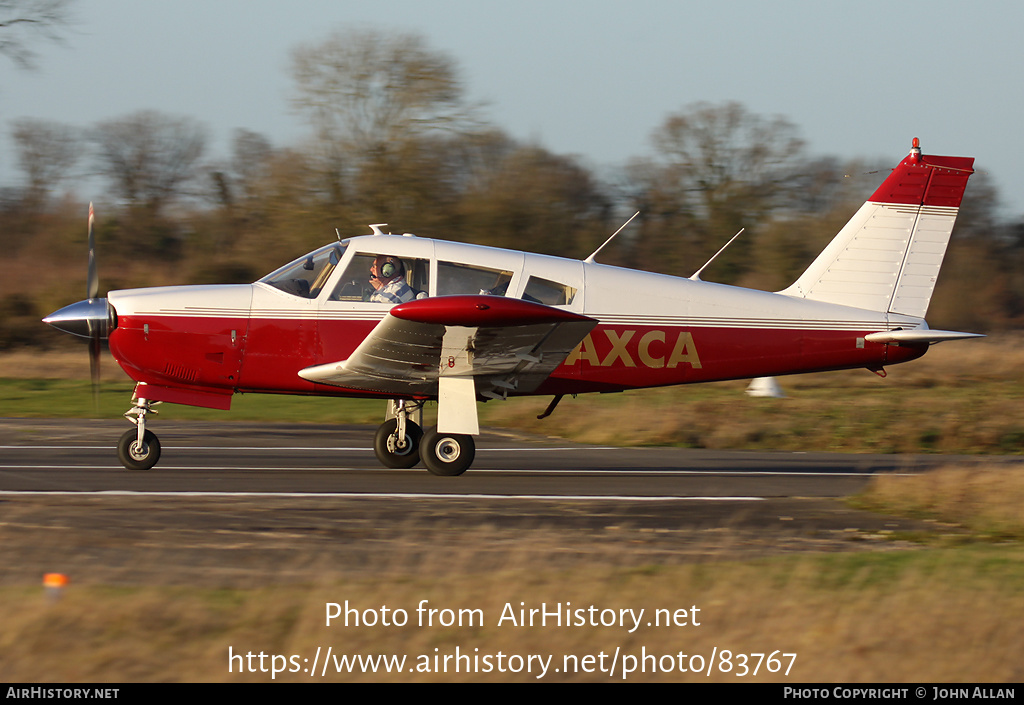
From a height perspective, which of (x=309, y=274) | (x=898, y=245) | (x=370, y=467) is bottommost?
(x=370, y=467)

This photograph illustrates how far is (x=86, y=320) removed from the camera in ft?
29.5

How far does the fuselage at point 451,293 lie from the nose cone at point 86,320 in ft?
0.32

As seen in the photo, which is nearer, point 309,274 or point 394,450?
point 309,274

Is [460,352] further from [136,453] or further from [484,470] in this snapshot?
[136,453]

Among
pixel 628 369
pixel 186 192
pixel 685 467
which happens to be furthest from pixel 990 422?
pixel 186 192

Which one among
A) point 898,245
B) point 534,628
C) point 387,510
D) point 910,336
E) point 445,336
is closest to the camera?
point 534,628

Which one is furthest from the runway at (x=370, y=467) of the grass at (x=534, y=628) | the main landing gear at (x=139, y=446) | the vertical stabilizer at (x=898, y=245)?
the grass at (x=534, y=628)

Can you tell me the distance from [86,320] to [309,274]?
1988mm

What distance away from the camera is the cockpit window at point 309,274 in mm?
9406

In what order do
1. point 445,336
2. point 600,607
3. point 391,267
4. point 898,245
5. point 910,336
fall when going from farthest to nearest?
point 898,245
point 910,336
point 391,267
point 445,336
point 600,607

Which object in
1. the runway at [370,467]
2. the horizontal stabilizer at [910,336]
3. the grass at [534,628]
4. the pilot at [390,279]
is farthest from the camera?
the horizontal stabilizer at [910,336]

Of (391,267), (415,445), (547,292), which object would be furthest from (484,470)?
(391,267)

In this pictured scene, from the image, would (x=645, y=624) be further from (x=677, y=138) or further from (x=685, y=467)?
(x=677, y=138)

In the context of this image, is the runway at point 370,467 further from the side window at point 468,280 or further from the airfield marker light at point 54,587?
the airfield marker light at point 54,587
